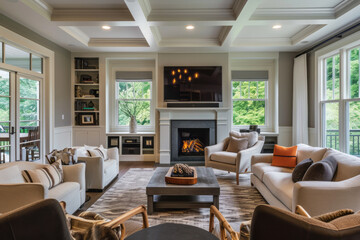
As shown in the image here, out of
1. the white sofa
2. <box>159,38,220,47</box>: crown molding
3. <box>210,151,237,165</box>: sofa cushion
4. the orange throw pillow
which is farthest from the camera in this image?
<box>159,38,220,47</box>: crown molding

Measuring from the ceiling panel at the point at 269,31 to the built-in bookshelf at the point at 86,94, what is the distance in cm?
355

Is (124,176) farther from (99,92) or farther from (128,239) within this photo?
(128,239)

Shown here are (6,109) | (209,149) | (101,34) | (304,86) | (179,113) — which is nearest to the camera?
(6,109)

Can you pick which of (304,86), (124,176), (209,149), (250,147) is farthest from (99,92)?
(304,86)

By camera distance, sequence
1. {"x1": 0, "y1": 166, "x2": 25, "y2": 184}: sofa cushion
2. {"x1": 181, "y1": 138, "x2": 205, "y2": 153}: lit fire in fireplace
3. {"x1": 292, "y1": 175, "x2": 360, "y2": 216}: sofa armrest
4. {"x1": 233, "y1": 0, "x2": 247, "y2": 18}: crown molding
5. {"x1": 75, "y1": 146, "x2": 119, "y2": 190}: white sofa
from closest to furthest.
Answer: {"x1": 292, "y1": 175, "x2": 360, "y2": 216}: sofa armrest → {"x1": 0, "y1": 166, "x2": 25, "y2": 184}: sofa cushion → {"x1": 233, "y1": 0, "x2": 247, "y2": 18}: crown molding → {"x1": 75, "y1": 146, "x2": 119, "y2": 190}: white sofa → {"x1": 181, "y1": 138, "x2": 205, "y2": 153}: lit fire in fireplace

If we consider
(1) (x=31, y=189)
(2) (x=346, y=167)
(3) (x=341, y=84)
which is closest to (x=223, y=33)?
(3) (x=341, y=84)

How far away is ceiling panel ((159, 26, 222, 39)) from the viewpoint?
4.42 meters

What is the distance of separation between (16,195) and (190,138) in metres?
4.15

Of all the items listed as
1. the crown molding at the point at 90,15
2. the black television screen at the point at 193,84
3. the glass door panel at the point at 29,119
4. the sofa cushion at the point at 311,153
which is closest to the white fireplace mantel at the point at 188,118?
the black television screen at the point at 193,84

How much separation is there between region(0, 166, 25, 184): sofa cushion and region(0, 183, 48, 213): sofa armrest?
0.38 feet

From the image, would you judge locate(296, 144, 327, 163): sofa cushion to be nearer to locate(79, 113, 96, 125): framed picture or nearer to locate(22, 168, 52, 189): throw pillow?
locate(22, 168, 52, 189): throw pillow

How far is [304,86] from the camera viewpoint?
5.20 m

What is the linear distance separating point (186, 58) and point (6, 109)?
3.71 meters

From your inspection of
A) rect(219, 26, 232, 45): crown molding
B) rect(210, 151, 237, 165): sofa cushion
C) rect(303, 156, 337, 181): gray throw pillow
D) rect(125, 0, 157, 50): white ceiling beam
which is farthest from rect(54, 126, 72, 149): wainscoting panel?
rect(303, 156, 337, 181): gray throw pillow
